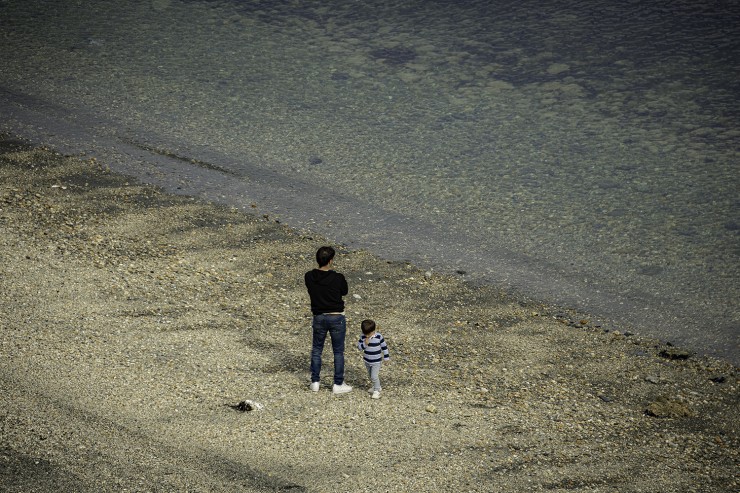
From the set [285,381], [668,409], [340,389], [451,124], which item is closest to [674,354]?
[668,409]

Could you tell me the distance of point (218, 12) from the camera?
14734 millimetres

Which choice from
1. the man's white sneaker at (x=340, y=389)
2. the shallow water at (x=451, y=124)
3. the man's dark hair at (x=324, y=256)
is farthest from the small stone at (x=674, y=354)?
the man's dark hair at (x=324, y=256)

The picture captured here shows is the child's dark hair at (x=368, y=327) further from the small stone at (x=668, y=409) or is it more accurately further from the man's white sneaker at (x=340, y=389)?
the small stone at (x=668, y=409)

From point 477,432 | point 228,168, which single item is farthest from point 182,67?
point 477,432

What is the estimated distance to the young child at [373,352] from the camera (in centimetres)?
645

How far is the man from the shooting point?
257 inches

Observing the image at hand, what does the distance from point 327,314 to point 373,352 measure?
43cm

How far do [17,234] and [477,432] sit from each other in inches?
185

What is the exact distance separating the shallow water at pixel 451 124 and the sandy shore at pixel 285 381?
767 millimetres

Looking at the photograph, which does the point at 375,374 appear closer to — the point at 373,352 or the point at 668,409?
the point at 373,352

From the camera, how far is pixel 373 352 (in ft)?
21.2

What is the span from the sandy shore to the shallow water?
0.77 meters

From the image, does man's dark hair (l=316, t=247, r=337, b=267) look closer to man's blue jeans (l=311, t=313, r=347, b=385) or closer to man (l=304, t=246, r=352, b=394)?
man (l=304, t=246, r=352, b=394)

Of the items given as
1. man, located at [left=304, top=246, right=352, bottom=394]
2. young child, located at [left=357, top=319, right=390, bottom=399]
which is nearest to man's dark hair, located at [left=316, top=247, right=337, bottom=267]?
man, located at [left=304, top=246, right=352, bottom=394]
